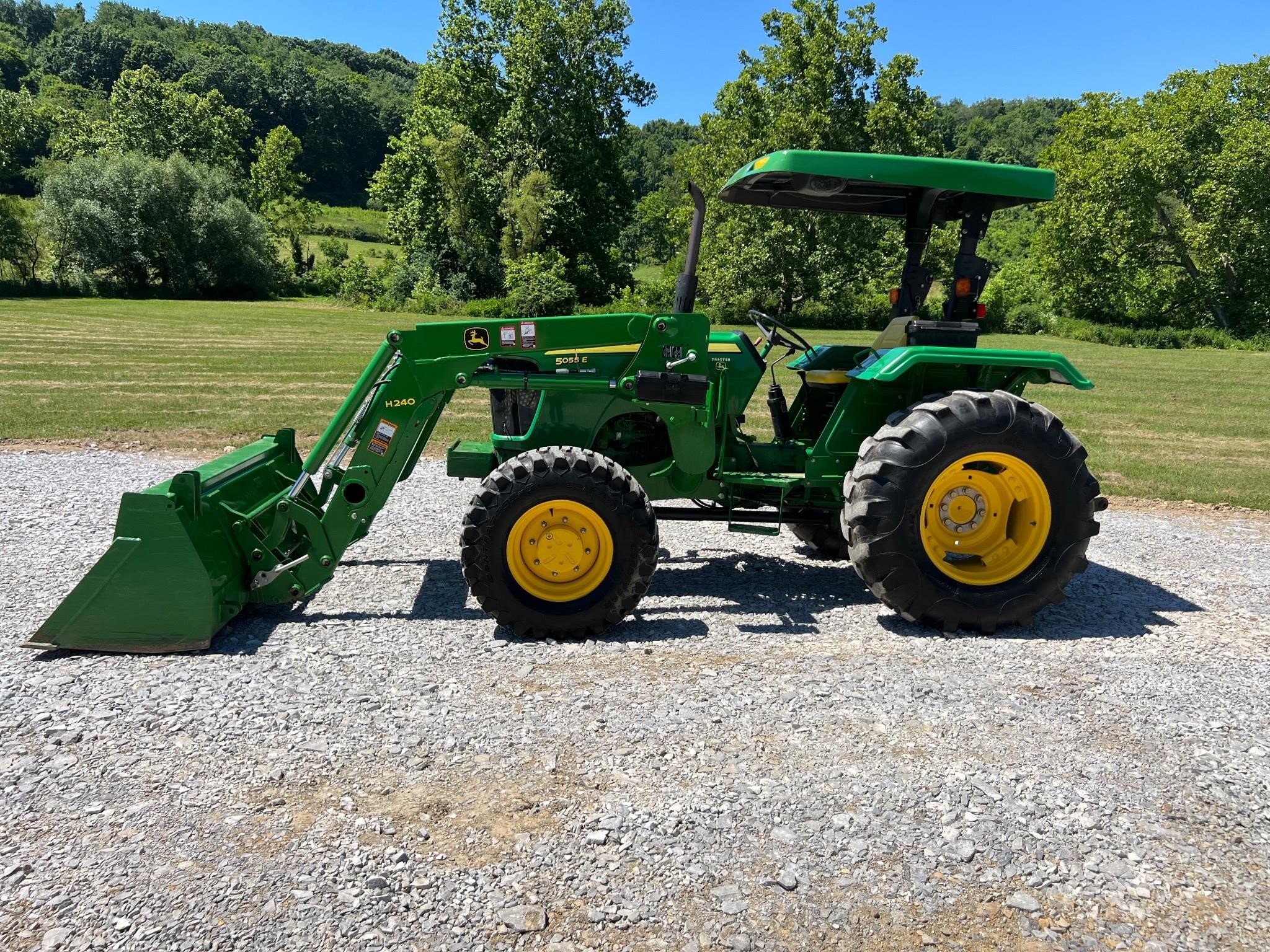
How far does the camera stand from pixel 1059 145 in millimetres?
43938

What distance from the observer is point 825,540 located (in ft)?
21.2

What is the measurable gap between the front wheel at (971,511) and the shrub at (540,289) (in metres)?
30.9

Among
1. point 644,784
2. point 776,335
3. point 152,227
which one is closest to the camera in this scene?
point 644,784

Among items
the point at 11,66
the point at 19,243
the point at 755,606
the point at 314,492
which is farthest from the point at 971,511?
the point at 11,66

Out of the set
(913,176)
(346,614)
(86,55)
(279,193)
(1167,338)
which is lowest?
(346,614)

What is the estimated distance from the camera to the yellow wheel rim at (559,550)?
182 inches

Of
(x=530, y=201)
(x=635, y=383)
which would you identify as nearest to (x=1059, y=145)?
(x=530, y=201)

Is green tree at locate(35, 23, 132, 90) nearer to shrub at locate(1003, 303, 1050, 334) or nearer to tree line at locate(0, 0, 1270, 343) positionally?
tree line at locate(0, 0, 1270, 343)

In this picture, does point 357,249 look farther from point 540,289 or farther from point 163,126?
point 540,289

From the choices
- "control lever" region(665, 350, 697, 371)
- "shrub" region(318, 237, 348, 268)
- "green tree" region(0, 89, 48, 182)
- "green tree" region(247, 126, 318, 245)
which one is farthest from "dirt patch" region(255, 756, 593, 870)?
"green tree" region(0, 89, 48, 182)

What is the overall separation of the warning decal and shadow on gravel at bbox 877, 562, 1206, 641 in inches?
122

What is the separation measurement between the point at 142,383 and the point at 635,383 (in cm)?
1331

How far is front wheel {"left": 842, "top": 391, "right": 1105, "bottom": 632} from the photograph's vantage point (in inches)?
189

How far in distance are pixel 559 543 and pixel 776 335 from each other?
2237 millimetres
